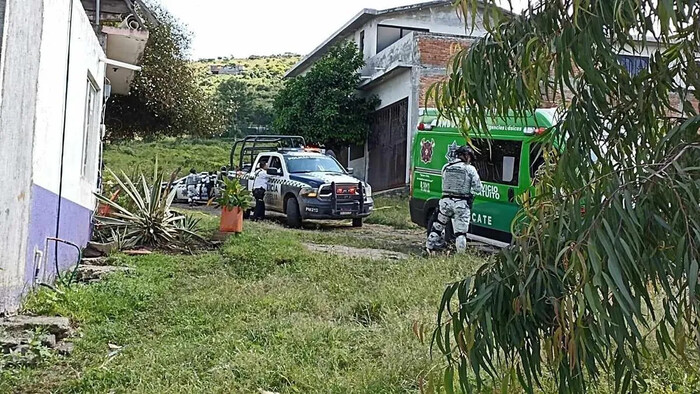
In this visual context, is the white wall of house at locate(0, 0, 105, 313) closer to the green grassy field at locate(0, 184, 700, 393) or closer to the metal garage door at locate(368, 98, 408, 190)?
the green grassy field at locate(0, 184, 700, 393)

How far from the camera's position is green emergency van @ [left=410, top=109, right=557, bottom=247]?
396 inches

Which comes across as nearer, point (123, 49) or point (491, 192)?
point (491, 192)

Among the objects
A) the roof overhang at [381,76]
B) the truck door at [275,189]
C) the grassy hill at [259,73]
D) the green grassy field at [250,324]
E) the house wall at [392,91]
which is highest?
the grassy hill at [259,73]

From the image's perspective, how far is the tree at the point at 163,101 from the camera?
72.0ft

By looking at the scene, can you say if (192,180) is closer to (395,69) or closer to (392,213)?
(395,69)

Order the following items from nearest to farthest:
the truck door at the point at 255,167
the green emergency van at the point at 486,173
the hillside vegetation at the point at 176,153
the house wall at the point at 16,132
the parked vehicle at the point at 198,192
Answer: the house wall at the point at 16,132
the green emergency van at the point at 486,173
the truck door at the point at 255,167
the parked vehicle at the point at 198,192
the hillside vegetation at the point at 176,153

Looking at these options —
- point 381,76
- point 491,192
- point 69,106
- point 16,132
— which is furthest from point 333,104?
point 16,132

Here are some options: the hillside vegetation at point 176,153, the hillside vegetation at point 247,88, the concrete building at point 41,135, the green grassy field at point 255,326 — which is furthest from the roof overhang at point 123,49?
the hillside vegetation at point 176,153

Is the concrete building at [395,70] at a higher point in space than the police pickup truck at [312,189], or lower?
higher

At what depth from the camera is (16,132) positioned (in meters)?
5.50

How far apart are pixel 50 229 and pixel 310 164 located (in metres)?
9.13

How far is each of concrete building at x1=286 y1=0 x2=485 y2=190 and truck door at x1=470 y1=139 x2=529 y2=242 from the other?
345 inches

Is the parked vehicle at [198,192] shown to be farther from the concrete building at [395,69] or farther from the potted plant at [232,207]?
the potted plant at [232,207]

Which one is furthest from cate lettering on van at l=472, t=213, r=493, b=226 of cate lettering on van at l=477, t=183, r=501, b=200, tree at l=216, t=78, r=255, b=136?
tree at l=216, t=78, r=255, b=136
